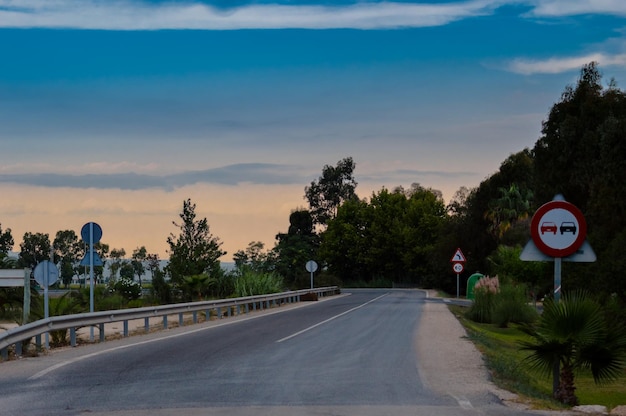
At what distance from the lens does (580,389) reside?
17.0 metres

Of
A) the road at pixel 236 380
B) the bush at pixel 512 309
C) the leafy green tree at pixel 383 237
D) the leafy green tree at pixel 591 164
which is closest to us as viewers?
the road at pixel 236 380

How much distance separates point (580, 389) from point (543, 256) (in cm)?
601

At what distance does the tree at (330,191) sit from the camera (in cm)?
12725

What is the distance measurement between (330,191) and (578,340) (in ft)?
380

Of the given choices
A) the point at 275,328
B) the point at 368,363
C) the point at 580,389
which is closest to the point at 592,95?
the point at 275,328

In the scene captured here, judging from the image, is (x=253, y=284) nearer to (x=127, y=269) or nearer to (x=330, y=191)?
(x=330, y=191)

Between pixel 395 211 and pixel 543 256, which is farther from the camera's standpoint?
pixel 395 211

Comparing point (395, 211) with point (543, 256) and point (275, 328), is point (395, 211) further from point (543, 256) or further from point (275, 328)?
point (543, 256)

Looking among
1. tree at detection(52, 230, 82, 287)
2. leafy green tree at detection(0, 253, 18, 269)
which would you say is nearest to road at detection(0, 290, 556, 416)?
leafy green tree at detection(0, 253, 18, 269)

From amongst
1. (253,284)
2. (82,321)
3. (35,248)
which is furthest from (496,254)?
(35,248)

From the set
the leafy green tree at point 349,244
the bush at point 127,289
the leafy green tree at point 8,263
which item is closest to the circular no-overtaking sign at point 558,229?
the leafy green tree at point 8,263

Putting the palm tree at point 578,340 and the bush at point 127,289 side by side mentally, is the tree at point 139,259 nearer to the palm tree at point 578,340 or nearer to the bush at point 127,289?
the bush at point 127,289

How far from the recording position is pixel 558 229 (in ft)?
39.4

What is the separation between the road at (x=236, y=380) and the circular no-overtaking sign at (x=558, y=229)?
2.17 m
